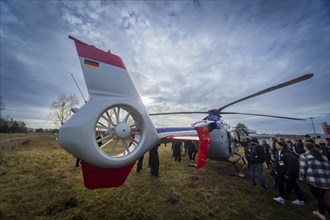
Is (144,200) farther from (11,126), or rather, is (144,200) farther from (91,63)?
(11,126)

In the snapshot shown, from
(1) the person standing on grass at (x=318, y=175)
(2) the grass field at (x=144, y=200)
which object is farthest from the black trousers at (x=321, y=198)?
(2) the grass field at (x=144, y=200)

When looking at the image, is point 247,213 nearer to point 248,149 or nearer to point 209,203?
point 209,203

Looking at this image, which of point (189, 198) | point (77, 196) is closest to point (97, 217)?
point (77, 196)

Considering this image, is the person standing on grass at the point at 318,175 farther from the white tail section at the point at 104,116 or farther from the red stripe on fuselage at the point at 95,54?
the red stripe on fuselage at the point at 95,54

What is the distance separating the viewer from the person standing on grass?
13.5ft

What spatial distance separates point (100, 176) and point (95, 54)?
261cm

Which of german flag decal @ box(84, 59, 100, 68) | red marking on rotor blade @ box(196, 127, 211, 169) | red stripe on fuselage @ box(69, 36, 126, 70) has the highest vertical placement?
red stripe on fuselage @ box(69, 36, 126, 70)

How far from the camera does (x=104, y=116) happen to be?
346 cm

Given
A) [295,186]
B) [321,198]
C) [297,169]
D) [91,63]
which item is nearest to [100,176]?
[91,63]

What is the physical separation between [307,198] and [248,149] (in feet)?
8.17

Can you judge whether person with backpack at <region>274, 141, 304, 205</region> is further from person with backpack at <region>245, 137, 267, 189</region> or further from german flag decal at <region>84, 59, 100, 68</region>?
german flag decal at <region>84, 59, 100, 68</region>

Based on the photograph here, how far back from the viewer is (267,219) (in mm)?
4309

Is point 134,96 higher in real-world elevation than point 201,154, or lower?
higher

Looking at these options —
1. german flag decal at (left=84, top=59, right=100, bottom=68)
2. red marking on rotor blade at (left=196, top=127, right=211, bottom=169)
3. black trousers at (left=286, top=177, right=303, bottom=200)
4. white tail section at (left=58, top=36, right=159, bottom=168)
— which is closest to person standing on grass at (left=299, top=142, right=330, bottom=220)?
black trousers at (left=286, top=177, right=303, bottom=200)
